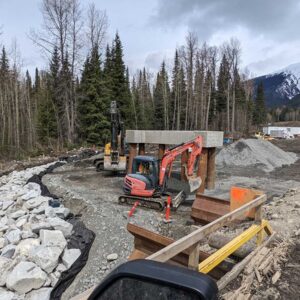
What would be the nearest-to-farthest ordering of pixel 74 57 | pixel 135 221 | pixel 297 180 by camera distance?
1. pixel 135 221
2. pixel 297 180
3. pixel 74 57

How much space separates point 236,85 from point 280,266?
176 feet

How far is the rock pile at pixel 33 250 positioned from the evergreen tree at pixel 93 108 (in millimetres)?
22940

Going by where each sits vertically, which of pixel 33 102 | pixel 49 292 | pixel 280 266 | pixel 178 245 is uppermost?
pixel 33 102

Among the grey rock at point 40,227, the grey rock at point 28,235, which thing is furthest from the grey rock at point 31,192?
the grey rock at point 28,235

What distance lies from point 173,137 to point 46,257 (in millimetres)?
8891

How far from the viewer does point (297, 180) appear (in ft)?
57.6

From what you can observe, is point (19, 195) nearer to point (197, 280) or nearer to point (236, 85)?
point (197, 280)

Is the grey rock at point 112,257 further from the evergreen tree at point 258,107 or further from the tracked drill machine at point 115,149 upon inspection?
the evergreen tree at point 258,107

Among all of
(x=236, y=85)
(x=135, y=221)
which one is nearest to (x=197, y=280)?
(x=135, y=221)

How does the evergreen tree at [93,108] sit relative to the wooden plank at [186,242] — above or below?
above

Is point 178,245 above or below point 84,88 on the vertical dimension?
below

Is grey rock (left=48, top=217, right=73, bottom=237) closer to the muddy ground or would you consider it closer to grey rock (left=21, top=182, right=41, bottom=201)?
the muddy ground

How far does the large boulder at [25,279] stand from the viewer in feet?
19.5

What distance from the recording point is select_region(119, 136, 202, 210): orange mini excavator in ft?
37.0
